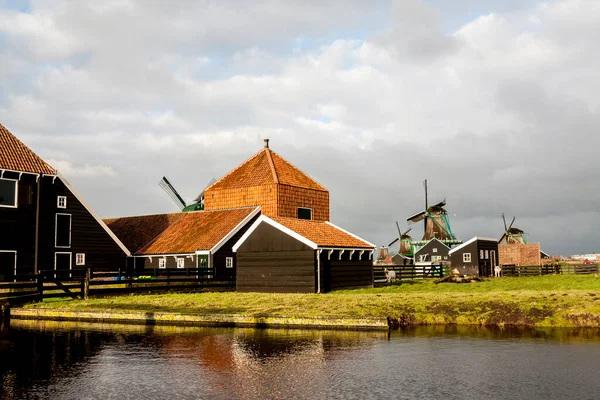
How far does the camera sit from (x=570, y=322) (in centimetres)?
1850

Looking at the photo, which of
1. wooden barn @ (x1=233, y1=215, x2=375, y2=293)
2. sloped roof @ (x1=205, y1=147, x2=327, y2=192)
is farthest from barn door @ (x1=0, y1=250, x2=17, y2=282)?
sloped roof @ (x1=205, y1=147, x2=327, y2=192)

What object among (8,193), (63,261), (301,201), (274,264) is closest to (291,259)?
(274,264)

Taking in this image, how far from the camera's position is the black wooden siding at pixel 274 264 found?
104ft

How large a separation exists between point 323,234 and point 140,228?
22.0 metres

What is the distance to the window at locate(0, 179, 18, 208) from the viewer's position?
35594mm

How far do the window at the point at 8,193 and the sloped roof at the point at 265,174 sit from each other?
16709mm

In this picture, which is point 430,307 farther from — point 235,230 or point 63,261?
point 63,261

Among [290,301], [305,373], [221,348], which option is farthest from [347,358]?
[290,301]

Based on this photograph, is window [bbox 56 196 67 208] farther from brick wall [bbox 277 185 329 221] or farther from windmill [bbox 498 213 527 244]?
windmill [bbox 498 213 527 244]

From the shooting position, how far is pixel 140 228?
166 feet

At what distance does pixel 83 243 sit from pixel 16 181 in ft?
20.4

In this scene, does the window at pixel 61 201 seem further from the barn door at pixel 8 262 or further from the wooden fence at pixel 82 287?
the wooden fence at pixel 82 287

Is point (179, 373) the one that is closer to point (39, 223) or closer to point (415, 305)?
point (415, 305)

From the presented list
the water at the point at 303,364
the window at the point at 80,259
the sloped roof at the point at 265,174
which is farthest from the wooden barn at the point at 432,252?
the water at the point at 303,364
